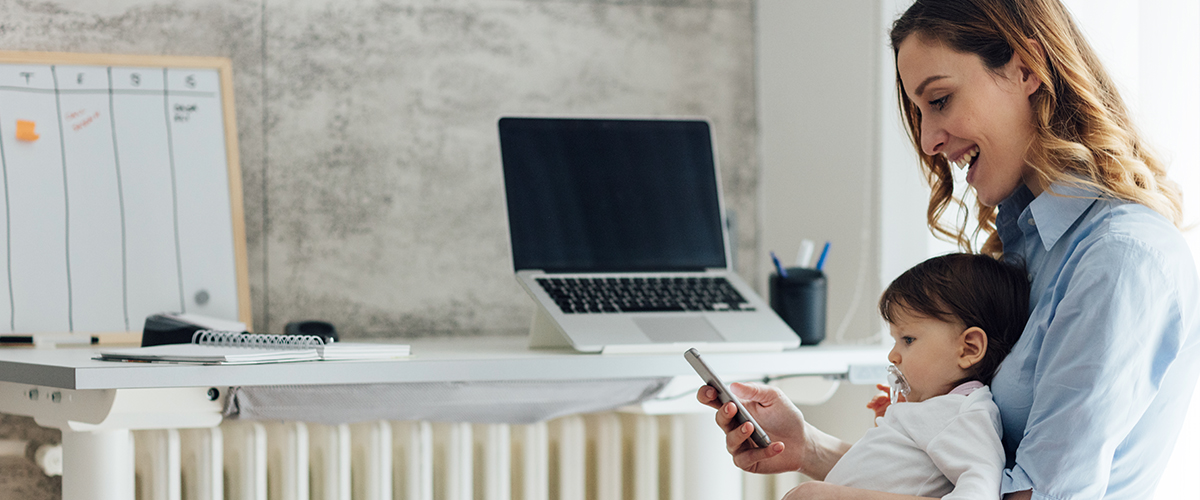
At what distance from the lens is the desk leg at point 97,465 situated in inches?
47.1

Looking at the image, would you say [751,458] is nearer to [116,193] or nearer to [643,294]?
[643,294]

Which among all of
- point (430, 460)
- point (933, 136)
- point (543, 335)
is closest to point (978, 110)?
point (933, 136)

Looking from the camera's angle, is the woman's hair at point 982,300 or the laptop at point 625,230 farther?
the laptop at point 625,230

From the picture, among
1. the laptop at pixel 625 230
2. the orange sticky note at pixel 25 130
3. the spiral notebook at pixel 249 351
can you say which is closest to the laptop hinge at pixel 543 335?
the laptop at pixel 625 230

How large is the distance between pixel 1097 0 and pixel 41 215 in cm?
155

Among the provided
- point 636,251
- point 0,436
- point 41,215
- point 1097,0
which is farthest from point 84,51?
point 1097,0

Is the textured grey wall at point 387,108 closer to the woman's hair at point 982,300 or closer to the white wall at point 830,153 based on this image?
the white wall at point 830,153

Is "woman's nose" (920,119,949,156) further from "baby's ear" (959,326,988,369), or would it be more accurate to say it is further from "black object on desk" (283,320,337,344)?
"black object on desk" (283,320,337,344)

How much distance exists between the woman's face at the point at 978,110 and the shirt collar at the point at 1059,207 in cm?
4

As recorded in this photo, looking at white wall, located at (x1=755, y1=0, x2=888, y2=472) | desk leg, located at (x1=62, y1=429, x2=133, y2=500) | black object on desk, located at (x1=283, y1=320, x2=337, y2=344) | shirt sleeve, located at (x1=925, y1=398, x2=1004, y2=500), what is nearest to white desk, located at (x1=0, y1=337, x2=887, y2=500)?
desk leg, located at (x1=62, y1=429, x2=133, y2=500)

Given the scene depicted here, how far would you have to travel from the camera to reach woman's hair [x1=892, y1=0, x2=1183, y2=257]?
804 millimetres

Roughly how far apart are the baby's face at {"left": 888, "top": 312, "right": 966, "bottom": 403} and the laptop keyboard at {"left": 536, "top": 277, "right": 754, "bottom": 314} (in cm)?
54

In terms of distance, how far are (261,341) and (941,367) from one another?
2.59ft

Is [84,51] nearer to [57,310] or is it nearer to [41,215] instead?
[41,215]
